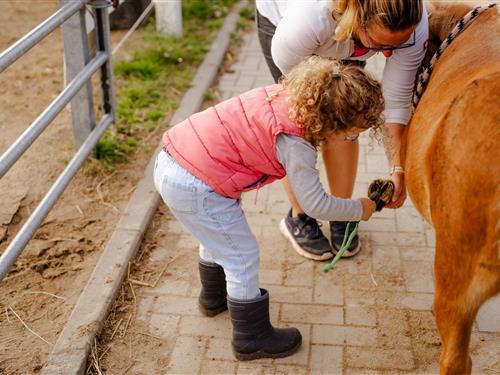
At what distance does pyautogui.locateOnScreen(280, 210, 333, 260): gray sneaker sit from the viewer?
3768 mm

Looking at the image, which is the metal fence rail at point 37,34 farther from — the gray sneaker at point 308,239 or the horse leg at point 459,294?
the horse leg at point 459,294

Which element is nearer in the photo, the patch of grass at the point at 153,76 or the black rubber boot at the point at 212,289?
the black rubber boot at the point at 212,289

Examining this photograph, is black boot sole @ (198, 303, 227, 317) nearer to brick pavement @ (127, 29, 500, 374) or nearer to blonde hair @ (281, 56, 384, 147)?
brick pavement @ (127, 29, 500, 374)

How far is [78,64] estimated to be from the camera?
14.0 ft

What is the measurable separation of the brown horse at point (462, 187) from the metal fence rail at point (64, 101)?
1644 mm

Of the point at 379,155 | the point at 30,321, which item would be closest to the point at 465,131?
the point at 30,321

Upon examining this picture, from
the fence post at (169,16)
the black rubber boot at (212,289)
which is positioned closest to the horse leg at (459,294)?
the black rubber boot at (212,289)

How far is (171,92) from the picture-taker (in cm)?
561

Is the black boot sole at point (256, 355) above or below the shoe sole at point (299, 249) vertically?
above

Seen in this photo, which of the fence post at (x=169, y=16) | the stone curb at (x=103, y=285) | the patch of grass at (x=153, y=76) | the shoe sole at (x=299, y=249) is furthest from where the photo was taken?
the fence post at (x=169, y=16)

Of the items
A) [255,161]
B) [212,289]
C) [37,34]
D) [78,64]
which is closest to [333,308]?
[212,289]

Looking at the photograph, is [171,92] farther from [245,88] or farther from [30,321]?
[30,321]

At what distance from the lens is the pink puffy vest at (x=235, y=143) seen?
271 centimetres

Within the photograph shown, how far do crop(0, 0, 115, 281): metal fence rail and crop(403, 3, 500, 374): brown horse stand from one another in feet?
5.39
